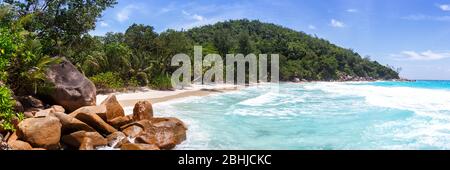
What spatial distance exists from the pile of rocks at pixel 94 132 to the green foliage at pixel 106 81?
40.3 feet

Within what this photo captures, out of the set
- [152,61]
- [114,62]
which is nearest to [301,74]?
[152,61]

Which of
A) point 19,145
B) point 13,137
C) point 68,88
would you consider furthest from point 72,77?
point 19,145

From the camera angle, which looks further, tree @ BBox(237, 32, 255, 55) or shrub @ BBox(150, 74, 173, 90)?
tree @ BBox(237, 32, 255, 55)

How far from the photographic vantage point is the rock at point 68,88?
13906mm

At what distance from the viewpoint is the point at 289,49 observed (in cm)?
9031

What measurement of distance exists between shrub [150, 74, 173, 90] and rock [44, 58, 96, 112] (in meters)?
15.3

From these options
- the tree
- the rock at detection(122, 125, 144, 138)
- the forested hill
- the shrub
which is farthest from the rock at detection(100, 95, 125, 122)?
the tree

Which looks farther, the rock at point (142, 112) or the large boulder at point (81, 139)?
the rock at point (142, 112)

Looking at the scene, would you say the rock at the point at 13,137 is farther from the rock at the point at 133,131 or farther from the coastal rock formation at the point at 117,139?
the rock at the point at 133,131

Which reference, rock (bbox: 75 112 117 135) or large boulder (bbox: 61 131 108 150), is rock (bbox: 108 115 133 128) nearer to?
rock (bbox: 75 112 117 135)

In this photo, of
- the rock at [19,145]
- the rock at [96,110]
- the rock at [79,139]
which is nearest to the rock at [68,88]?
the rock at [96,110]

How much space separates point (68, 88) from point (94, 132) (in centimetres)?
546

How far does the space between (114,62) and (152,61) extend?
4938 millimetres

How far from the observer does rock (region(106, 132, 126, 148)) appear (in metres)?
9.41
